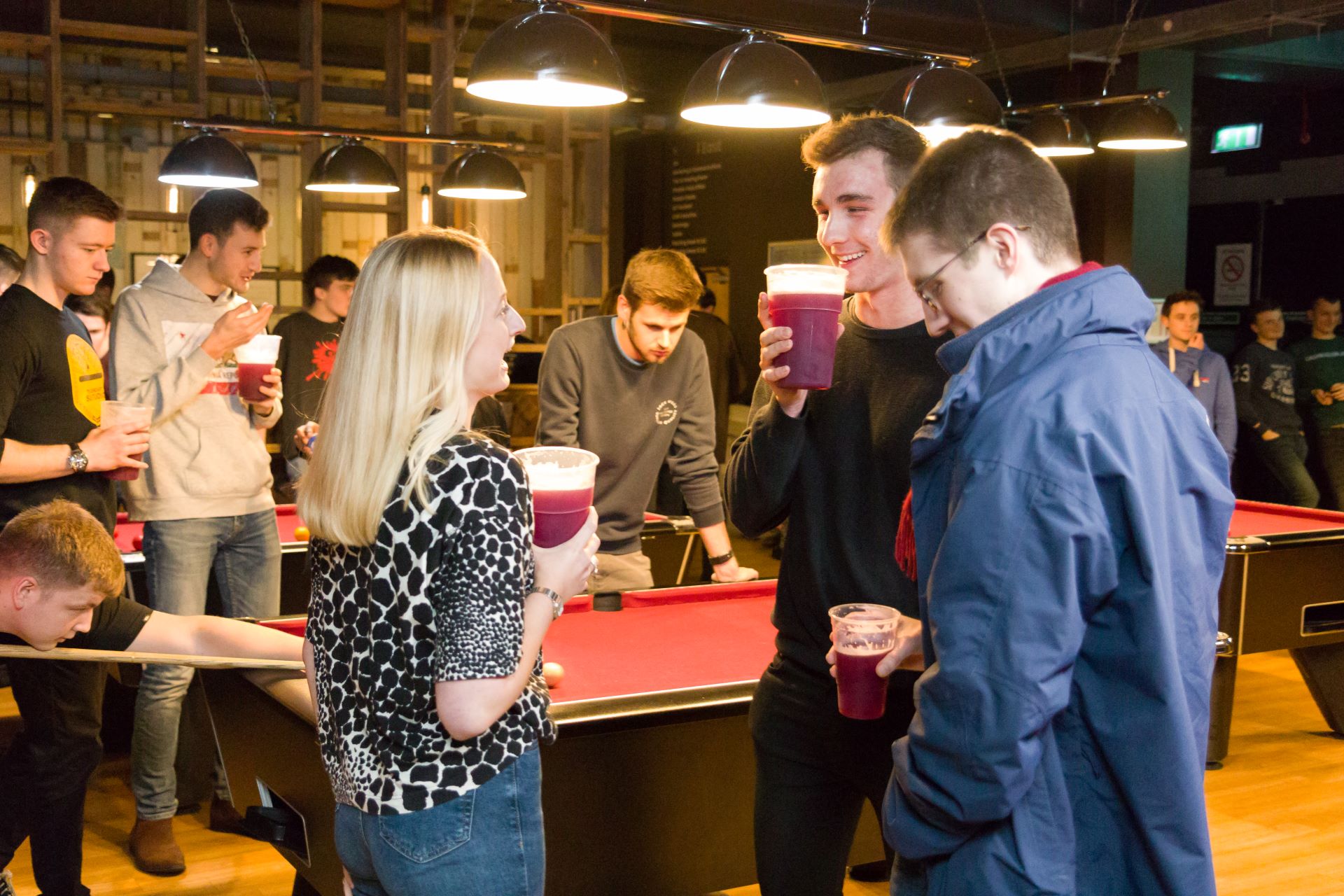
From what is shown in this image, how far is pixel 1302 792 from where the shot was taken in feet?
14.3

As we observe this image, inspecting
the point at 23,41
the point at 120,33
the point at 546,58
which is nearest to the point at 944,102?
the point at 546,58

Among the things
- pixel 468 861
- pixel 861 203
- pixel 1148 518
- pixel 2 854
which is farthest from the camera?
pixel 2 854

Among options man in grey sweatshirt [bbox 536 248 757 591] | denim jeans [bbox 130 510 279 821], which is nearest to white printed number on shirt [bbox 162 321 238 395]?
denim jeans [bbox 130 510 279 821]

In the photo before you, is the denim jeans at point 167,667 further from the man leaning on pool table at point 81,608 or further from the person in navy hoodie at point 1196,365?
the person in navy hoodie at point 1196,365

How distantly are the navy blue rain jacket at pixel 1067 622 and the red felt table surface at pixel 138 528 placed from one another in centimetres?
295

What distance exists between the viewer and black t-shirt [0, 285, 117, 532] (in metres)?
3.11

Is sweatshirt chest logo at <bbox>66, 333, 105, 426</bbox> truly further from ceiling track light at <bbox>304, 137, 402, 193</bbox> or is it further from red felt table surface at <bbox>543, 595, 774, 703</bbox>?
ceiling track light at <bbox>304, 137, 402, 193</bbox>

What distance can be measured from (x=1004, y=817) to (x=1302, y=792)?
3.65 m

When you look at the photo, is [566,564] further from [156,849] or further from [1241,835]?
[1241,835]

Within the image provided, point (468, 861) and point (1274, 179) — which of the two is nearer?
point (468, 861)

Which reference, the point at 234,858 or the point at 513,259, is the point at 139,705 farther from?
the point at 513,259

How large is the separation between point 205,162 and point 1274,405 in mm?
6665

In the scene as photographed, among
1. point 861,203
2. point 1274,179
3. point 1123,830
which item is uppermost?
point 1274,179

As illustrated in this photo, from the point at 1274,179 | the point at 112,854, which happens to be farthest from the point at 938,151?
the point at 1274,179
